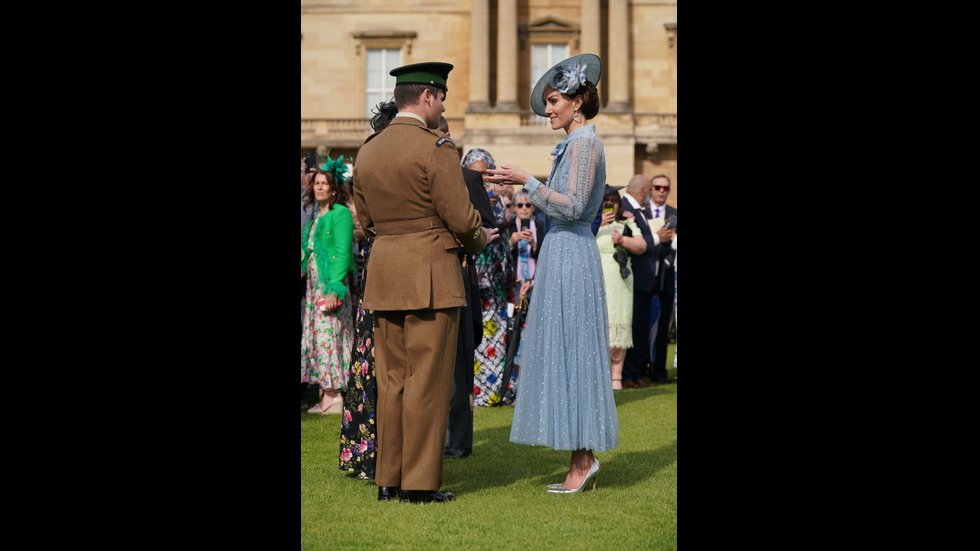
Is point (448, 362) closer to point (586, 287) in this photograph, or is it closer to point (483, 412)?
point (586, 287)

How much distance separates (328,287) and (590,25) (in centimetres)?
2917

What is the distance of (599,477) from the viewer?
20.5 ft

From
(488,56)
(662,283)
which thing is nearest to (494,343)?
(662,283)

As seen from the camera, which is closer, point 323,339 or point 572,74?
point 572,74

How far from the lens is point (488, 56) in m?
36.3

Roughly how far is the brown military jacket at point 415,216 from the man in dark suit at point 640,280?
19.7 feet

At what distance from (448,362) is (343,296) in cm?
309

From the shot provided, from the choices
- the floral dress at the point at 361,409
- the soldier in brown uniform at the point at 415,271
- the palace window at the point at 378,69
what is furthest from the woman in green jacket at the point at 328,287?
the palace window at the point at 378,69

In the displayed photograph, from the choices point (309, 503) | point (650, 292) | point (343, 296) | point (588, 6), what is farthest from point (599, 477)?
point (588, 6)

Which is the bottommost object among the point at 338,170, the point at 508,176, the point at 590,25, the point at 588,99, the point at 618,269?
the point at 618,269

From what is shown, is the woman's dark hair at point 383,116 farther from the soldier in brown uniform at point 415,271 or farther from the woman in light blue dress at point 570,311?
the woman in light blue dress at point 570,311

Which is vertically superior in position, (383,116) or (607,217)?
(383,116)

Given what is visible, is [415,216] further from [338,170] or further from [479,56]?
[479,56]

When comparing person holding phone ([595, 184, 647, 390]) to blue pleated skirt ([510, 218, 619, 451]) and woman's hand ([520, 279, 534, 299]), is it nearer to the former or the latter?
woman's hand ([520, 279, 534, 299])
